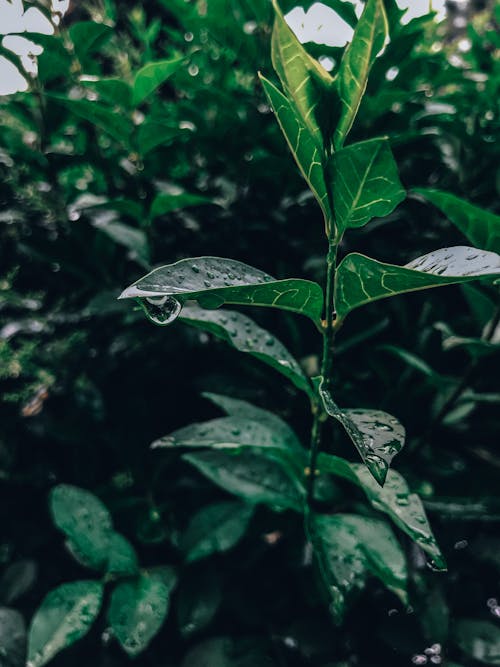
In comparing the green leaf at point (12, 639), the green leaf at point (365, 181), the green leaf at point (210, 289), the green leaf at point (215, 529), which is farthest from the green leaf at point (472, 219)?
the green leaf at point (12, 639)

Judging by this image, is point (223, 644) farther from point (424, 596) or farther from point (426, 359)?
point (426, 359)

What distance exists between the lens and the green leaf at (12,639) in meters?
0.95

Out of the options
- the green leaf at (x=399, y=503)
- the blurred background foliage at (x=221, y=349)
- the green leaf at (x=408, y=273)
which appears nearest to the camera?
the green leaf at (x=408, y=273)

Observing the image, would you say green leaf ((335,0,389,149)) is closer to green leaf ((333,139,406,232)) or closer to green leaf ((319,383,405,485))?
green leaf ((333,139,406,232))

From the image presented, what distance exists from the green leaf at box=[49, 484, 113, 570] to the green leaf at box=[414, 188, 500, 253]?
0.83 meters

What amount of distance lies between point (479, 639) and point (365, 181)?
3.09ft

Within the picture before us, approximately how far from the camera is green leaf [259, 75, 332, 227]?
0.53 m

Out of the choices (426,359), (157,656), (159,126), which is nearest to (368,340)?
(426,359)

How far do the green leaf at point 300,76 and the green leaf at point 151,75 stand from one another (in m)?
0.42

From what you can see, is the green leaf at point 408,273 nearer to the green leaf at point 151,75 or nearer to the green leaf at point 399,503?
the green leaf at point 399,503

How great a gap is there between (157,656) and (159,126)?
3.67ft

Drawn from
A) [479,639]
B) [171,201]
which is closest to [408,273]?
[171,201]

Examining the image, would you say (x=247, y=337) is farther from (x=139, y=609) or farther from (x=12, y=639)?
(x=12, y=639)

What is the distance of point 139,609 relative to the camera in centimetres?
89
